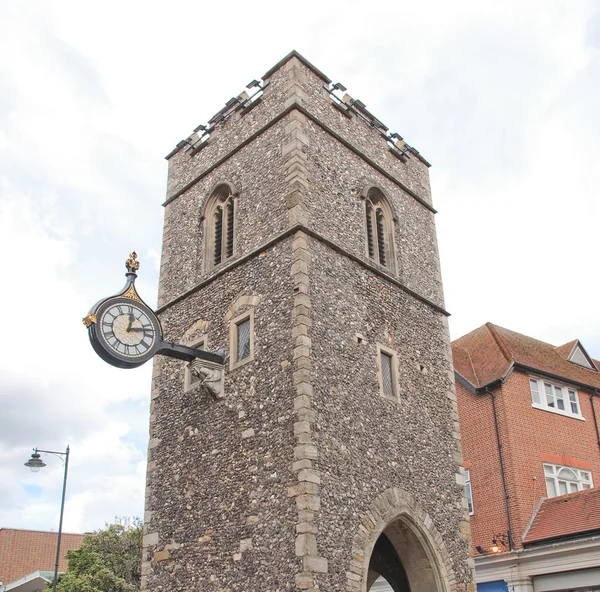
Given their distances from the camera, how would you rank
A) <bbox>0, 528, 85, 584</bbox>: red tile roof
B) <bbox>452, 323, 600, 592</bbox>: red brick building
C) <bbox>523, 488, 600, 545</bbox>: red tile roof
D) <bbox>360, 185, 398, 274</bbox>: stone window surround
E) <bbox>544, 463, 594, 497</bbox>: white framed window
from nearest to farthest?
<bbox>360, 185, 398, 274</bbox>: stone window surround < <bbox>523, 488, 600, 545</bbox>: red tile roof < <bbox>452, 323, 600, 592</bbox>: red brick building < <bbox>544, 463, 594, 497</bbox>: white framed window < <bbox>0, 528, 85, 584</bbox>: red tile roof

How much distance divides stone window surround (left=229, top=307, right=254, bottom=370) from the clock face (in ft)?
4.99

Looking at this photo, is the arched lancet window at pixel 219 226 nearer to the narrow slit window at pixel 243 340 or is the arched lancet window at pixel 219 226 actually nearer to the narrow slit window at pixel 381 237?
the narrow slit window at pixel 243 340

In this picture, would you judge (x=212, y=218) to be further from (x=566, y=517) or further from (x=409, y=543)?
(x=566, y=517)

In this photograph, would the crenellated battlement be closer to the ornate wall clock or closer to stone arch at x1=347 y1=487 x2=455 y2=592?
the ornate wall clock

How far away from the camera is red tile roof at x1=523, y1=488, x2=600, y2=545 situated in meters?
17.4

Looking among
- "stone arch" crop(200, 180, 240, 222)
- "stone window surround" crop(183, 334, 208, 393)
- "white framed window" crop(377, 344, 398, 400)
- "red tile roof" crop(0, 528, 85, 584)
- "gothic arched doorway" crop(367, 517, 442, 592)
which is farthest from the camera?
"red tile roof" crop(0, 528, 85, 584)

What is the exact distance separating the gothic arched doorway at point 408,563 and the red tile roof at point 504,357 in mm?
8121

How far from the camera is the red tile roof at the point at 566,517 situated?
1744 cm

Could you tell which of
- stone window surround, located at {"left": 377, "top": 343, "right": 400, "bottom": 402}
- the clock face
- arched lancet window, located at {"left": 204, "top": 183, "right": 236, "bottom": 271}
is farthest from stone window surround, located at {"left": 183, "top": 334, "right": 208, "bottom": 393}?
stone window surround, located at {"left": 377, "top": 343, "right": 400, "bottom": 402}

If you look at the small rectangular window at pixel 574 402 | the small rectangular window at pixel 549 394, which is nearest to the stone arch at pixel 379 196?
the small rectangular window at pixel 549 394

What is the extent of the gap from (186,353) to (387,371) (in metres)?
4.17

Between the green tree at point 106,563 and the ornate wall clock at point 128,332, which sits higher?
the ornate wall clock at point 128,332

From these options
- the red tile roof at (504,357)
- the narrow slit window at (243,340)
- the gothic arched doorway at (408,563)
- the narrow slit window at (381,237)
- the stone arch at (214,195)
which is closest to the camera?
the gothic arched doorway at (408,563)

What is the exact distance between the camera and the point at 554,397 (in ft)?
71.9
